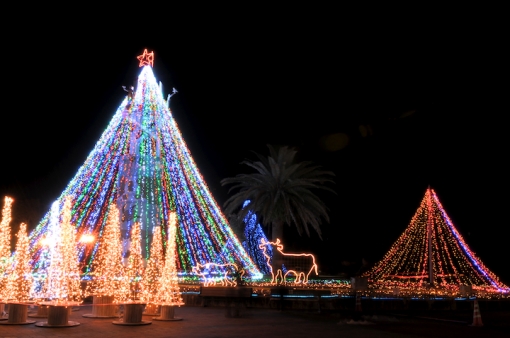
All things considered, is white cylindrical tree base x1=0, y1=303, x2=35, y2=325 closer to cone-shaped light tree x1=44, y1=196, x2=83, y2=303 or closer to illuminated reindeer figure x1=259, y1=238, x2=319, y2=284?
cone-shaped light tree x1=44, y1=196, x2=83, y2=303

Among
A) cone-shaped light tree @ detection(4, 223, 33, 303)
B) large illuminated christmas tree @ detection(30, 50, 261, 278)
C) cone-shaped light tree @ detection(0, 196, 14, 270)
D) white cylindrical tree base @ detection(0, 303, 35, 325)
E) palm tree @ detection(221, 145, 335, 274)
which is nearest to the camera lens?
white cylindrical tree base @ detection(0, 303, 35, 325)

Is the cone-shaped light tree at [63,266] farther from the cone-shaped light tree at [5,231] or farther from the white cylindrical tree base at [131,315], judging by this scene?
the cone-shaped light tree at [5,231]

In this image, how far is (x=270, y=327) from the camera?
1447 cm

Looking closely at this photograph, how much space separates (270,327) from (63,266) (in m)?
5.84

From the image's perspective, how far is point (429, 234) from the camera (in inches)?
1287

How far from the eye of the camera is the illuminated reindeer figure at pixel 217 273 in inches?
951

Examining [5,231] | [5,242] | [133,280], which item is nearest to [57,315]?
[133,280]

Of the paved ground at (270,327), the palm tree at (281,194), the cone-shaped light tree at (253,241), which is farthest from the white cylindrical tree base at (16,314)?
the cone-shaped light tree at (253,241)

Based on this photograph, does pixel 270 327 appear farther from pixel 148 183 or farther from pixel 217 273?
pixel 148 183

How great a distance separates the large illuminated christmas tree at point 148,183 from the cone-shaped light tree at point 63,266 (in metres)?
9.74

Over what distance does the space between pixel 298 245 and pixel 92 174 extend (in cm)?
2578

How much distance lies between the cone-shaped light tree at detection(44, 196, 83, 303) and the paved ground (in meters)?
0.93

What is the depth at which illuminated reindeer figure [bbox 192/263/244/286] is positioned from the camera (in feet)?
79.3

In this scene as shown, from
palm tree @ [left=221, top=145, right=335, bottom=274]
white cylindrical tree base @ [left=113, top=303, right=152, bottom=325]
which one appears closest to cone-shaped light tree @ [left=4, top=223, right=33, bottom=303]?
white cylindrical tree base @ [left=113, top=303, right=152, bottom=325]
